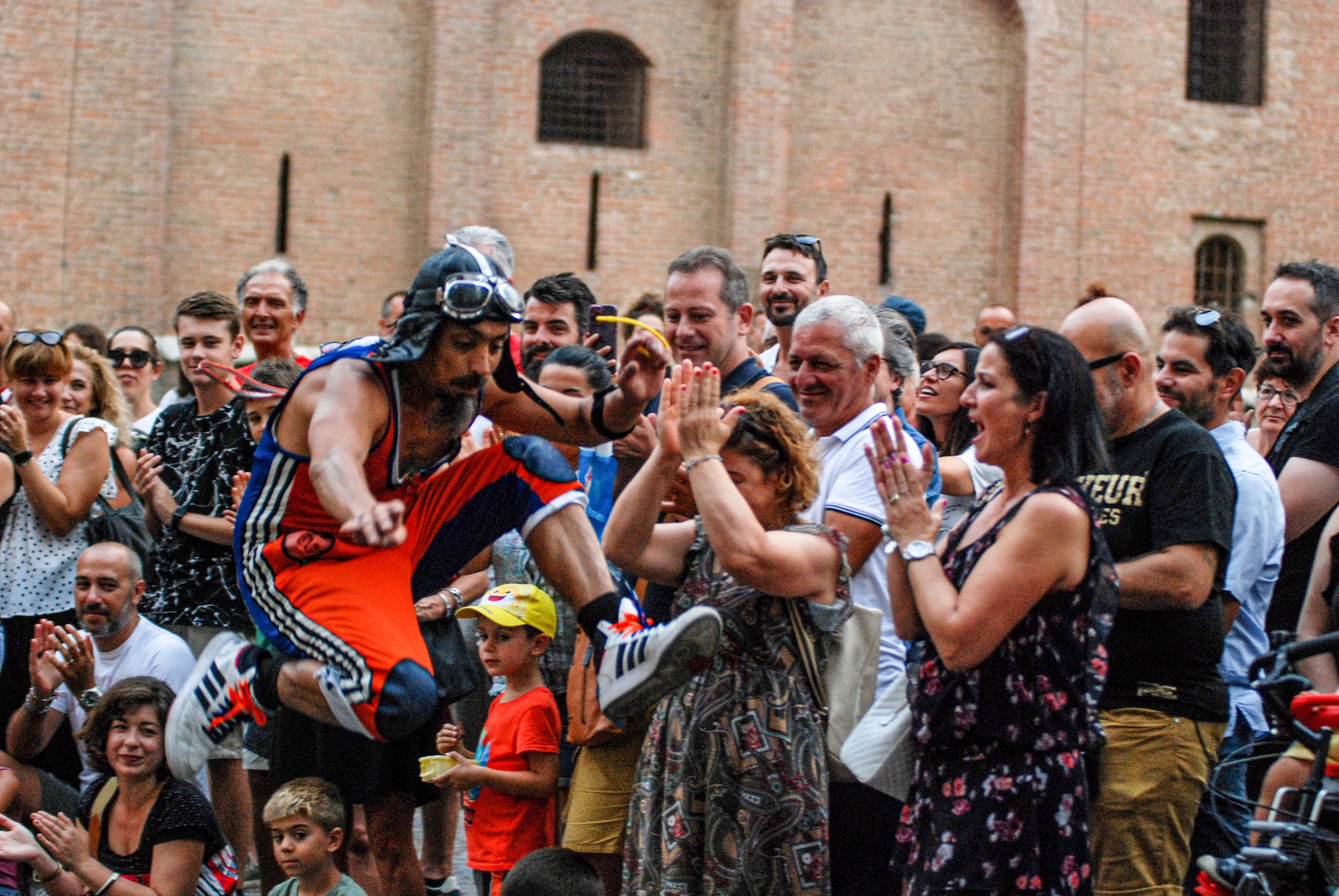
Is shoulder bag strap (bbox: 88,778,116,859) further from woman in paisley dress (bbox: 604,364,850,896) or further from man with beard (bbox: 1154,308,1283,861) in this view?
man with beard (bbox: 1154,308,1283,861)

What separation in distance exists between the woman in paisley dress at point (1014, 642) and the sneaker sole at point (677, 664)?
59 centimetres

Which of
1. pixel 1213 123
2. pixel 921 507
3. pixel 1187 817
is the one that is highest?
pixel 1213 123

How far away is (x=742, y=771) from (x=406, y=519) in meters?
1.49

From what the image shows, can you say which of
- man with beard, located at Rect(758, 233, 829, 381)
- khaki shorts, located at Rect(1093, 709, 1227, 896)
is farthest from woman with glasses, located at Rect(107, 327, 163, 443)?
khaki shorts, located at Rect(1093, 709, 1227, 896)

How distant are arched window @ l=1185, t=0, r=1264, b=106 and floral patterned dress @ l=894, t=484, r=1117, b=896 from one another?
19.8m

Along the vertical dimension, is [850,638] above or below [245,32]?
below

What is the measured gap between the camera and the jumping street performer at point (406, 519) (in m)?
4.80

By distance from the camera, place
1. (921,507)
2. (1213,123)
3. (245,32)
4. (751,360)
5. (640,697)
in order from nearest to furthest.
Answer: (921,507)
(640,697)
(751,360)
(245,32)
(1213,123)

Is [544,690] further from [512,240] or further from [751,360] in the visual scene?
[512,240]

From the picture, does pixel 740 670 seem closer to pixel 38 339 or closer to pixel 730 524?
pixel 730 524

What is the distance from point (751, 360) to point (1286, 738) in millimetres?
2506

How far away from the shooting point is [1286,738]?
4566 millimetres

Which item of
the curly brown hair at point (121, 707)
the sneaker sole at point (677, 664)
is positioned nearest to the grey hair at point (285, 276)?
the curly brown hair at point (121, 707)

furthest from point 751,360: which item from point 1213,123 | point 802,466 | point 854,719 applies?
point 1213,123
